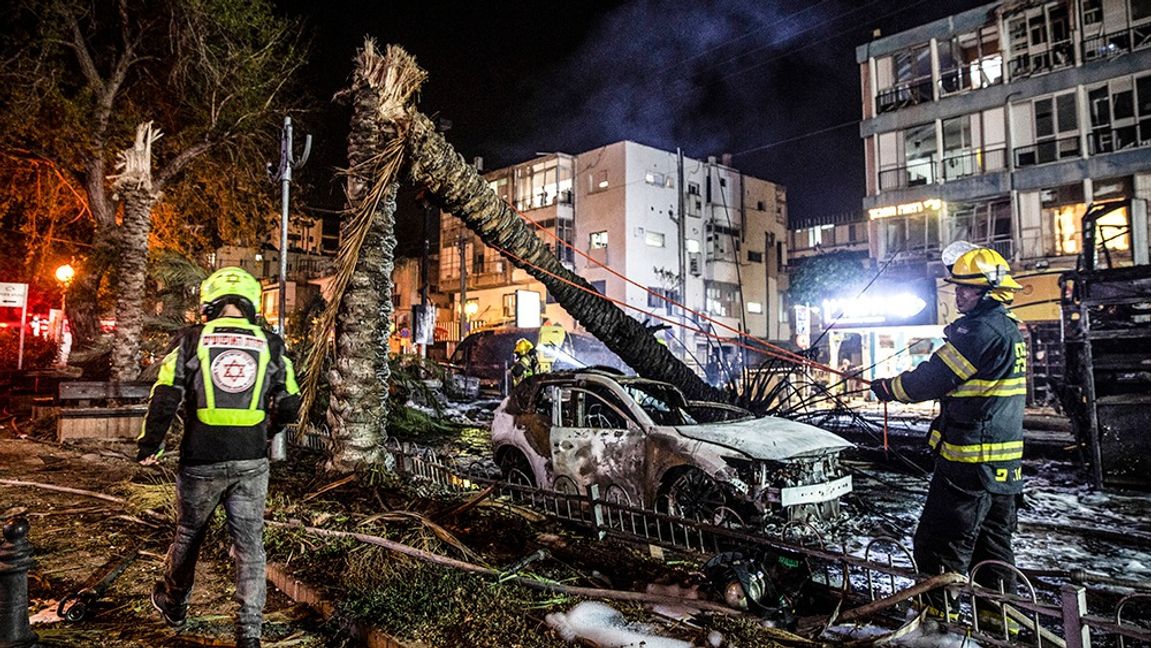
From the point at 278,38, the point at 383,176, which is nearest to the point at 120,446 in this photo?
the point at 383,176

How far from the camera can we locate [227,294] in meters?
3.84

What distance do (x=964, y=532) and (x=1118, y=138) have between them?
2689cm

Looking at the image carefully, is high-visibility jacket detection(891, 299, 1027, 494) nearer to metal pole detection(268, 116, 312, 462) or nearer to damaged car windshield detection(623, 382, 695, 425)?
damaged car windshield detection(623, 382, 695, 425)

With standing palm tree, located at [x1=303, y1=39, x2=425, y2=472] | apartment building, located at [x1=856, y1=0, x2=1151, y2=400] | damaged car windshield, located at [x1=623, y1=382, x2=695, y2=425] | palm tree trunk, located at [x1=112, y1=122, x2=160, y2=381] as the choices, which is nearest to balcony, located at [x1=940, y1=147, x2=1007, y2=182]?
apartment building, located at [x1=856, y1=0, x2=1151, y2=400]

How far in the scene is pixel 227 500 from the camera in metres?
3.71

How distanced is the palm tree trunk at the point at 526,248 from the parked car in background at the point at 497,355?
12.2m

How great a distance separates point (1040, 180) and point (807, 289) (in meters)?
17.2

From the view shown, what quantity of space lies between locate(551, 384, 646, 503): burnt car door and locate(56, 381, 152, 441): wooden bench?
822 centimetres

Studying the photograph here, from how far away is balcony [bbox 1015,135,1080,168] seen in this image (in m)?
23.8

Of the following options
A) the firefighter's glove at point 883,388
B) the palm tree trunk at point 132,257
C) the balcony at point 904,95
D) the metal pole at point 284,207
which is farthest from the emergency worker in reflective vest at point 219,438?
the balcony at point 904,95

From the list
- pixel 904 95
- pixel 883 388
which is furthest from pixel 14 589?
pixel 904 95

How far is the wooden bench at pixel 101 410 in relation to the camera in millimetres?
11156

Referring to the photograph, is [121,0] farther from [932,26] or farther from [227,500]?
[932,26]

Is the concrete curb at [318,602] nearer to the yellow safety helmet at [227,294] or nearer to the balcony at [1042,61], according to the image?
the yellow safety helmet at [227,294]
